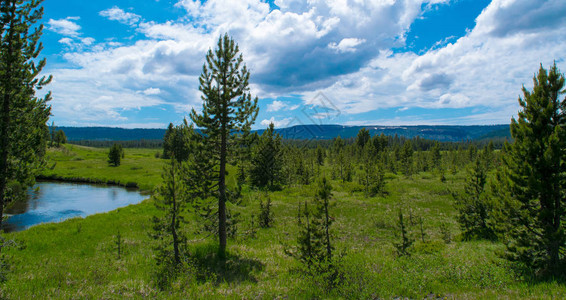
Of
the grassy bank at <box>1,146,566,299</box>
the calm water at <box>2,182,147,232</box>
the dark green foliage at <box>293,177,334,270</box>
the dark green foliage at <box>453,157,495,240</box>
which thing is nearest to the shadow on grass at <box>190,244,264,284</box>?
the grassy bank at <box>1,146,566,299</box>

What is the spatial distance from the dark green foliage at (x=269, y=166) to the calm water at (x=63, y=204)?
19494mm

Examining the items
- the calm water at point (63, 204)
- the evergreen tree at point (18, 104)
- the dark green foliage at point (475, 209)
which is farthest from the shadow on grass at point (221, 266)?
the calm water at point (63, 204)

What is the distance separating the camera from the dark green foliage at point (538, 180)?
31.2 feet

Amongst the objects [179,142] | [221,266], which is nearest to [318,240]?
[221,266]

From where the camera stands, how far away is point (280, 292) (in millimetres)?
9750

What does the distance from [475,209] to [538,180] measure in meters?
9.45

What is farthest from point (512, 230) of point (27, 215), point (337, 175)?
point (337, 175)

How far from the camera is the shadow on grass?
11519 mm

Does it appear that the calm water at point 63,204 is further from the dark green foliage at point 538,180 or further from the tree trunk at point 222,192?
the dark green foliage at point 538,180

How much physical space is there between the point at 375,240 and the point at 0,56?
22.5 m

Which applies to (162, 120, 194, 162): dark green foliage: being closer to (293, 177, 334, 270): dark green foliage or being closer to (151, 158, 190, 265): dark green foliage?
(151, 158, 190, 265): dark green foliage

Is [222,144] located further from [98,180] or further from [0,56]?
[98,180]

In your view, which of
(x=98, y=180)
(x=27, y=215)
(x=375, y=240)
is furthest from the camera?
(x=98, y=180)

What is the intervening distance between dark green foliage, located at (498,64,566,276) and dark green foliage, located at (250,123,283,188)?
1448 inches
